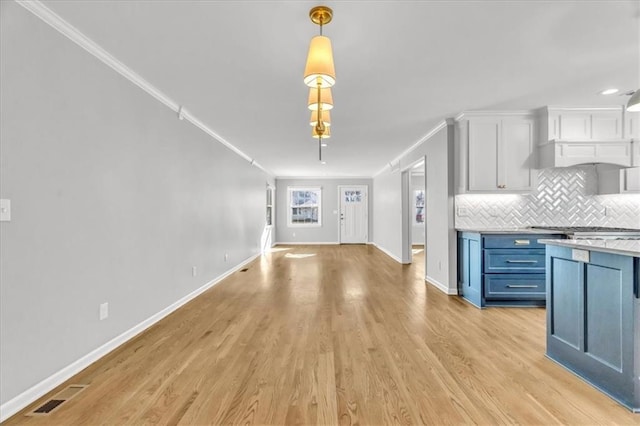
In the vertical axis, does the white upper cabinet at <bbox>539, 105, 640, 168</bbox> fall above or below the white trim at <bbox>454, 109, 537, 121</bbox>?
below

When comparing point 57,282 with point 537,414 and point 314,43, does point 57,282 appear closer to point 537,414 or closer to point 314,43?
point 314,43

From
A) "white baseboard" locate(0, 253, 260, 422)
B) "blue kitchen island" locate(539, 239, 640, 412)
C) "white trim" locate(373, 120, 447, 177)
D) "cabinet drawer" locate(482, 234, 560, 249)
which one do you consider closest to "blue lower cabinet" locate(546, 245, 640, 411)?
"blue kitchen island" locate(539, 239, 640, 412)

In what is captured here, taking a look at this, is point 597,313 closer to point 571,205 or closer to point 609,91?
point 609,91

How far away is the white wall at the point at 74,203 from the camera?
175 cm

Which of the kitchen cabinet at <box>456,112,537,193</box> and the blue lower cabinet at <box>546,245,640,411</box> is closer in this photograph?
the blue lower cabinet at <box>546,245,640,411</box>

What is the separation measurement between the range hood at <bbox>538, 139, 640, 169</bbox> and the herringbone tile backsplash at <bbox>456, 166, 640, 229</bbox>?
356 millimetres

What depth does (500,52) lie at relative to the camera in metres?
2.50

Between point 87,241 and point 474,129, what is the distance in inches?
169

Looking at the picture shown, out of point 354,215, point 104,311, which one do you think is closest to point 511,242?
point 104,311

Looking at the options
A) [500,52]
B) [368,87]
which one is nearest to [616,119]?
[500,52]

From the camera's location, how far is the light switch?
167cm

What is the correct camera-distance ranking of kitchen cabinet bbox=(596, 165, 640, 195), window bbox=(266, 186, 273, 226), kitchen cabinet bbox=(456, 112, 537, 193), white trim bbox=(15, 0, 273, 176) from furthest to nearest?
window bbox=(266, 186, 273, 226), kitchen cabinet bbox=(456, 112, 537, 193), kitchen cabinet bbox=(596, 165, 640, 195), white trim bbox=(15, 0, 273, 176)

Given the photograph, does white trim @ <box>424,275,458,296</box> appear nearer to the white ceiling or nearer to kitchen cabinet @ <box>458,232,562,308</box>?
kitchen cabinet @ <box>458,232,562,308</box>

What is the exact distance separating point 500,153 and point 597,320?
2.56m
